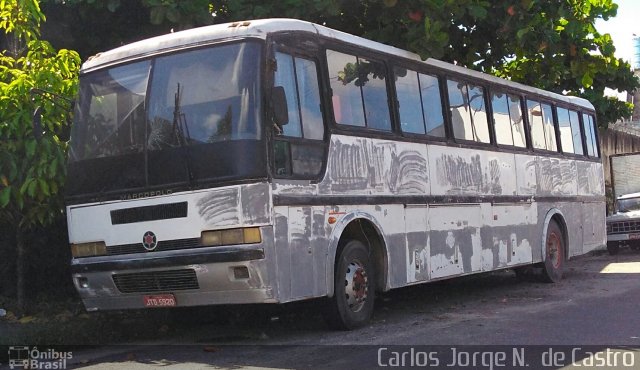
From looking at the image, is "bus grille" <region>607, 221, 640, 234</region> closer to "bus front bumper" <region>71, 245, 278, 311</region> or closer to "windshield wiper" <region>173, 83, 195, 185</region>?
"bus front bumper" <region>71, 245, 278, 311</region>

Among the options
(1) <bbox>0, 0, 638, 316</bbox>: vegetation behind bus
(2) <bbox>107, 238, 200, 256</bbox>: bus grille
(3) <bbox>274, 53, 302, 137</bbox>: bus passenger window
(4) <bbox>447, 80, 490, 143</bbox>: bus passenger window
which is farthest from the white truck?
(2) <bbox>107, 238, 200, 256</bbox>: bus grille

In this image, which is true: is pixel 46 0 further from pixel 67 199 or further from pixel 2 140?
pixel 67 199

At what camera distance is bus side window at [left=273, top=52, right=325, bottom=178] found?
723cm

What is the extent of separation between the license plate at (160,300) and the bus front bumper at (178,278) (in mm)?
14

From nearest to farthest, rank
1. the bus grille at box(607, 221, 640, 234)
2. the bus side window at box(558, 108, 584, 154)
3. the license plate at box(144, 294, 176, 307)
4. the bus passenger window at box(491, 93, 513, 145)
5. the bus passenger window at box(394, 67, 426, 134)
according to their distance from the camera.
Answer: the license plate at box(144, 294, 176, 307), the bus passenger window at box(394, 67, 426, 134), the bus passenger window at box(491, 93, 513, 145), the bus side window at box(558, 108, 584, 154), the bus grille at box(607, 221, 640, 234)

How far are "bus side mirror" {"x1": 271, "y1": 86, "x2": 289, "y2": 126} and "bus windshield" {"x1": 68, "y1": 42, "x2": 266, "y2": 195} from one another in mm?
152

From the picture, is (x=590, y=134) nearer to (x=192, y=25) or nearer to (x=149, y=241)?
(x=192, y=25)

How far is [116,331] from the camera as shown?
849cm

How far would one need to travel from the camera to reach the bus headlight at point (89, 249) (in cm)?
762

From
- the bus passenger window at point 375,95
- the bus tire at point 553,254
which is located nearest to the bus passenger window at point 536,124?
the bus tire at point 553,254

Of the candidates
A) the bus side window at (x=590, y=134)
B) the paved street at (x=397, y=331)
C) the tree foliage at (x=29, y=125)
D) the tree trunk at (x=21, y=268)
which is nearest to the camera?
the paved street at (x=397, y=331)

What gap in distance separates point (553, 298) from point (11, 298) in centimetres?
740

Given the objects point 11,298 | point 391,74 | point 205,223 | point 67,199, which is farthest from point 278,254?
point 11,298

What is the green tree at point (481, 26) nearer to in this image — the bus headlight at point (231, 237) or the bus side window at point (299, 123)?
the bus side window at point (299, 123)
